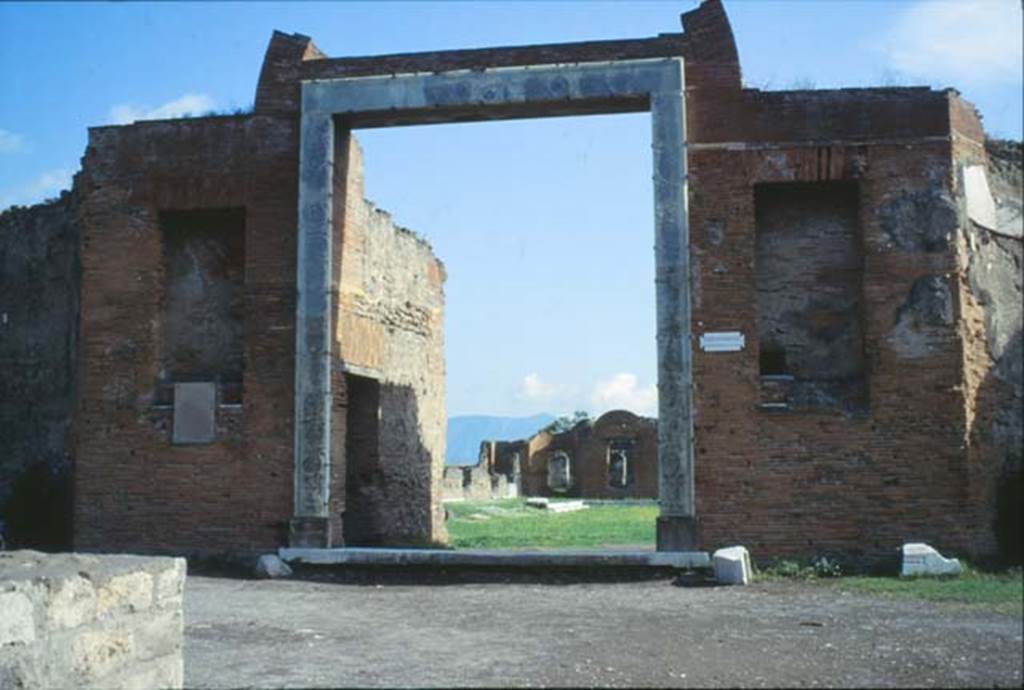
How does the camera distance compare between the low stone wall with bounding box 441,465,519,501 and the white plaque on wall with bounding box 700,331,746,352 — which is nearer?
the white plaque on wall with bounding box 700,331,746,352

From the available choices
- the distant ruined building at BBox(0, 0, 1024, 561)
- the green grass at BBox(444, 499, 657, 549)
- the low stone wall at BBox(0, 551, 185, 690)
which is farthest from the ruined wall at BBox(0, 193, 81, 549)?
the low stone wall at BBox(0, 551, 185, 690)

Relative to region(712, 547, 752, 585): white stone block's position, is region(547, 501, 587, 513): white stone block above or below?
below

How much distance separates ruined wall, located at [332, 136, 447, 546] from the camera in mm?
12711

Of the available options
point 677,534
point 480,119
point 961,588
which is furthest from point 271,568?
point 961,588

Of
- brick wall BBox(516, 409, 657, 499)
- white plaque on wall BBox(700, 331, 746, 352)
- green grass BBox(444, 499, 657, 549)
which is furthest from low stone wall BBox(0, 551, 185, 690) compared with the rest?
brick wall BBox(516, 409, 657, 499)

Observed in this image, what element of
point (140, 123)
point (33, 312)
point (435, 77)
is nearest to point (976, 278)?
point (435, 77)

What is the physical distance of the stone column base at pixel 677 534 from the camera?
1076cm

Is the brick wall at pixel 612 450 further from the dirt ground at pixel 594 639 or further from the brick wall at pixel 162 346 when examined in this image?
the dirt ground at pixel 594 639

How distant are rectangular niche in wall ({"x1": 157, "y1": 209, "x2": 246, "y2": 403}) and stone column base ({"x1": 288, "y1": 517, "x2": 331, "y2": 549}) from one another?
76.3 inches

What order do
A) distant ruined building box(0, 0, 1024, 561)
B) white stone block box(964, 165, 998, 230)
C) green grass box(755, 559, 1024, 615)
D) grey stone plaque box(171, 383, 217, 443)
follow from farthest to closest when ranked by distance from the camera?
grey stone plaque box(171, 383, 217, 443), white stone block box(964, 165, 998, 230), distant ruined building box(0, 0, 1024, 561), green grass box(755, 559, 1024, 615)

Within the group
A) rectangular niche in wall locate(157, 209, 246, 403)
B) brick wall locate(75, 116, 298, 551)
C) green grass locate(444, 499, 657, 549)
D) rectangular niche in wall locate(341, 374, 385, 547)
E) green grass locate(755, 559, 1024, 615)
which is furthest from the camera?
green grass locate(444, 499, 657, 549)

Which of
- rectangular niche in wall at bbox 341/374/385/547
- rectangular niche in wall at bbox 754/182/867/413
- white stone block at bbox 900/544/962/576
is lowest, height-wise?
white stone block at bbox 900/544/962/576

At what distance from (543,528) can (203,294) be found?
7882mm

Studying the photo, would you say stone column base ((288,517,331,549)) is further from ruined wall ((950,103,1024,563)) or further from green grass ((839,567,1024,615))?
ruined wall ((950,103,1024,563))
